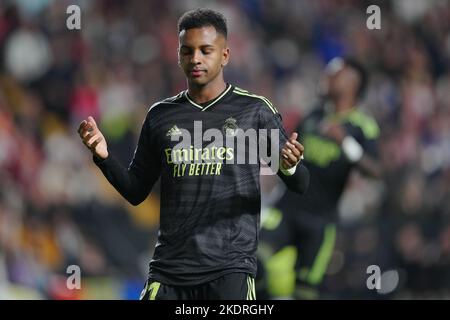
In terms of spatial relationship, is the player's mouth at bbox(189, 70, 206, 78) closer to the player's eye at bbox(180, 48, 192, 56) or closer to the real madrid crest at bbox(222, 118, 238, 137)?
the player's eye at bbox(180, 48, 192, 56)

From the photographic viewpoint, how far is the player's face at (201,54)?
5832mm

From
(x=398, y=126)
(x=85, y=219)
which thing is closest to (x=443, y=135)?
(x=398, y=126)

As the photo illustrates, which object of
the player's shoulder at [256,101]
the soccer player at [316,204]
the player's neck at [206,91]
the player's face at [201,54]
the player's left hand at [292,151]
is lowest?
the soccer player at [316,204]

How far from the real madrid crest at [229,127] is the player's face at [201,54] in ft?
0.76

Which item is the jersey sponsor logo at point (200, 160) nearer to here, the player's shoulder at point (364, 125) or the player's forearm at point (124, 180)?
the player's forearm at point (124, 180)

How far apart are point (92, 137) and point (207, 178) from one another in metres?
0.62

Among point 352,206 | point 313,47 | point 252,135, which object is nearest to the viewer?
point 252,135

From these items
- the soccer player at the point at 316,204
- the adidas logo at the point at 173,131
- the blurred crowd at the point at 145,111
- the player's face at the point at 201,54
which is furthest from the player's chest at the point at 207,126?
the blurred crowd at the point at 145,111

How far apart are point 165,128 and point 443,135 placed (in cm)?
825

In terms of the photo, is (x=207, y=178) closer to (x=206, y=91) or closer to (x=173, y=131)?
(x=173, y=131)

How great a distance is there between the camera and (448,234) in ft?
40.5

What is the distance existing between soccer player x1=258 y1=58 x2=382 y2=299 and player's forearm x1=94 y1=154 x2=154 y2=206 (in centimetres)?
261

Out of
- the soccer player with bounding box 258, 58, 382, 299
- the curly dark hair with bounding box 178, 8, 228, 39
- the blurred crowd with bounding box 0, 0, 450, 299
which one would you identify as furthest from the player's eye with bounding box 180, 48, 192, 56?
the blurred crowd with bounding box 0, 0, 450, 299

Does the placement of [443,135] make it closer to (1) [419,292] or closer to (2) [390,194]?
(2) [390,194]
